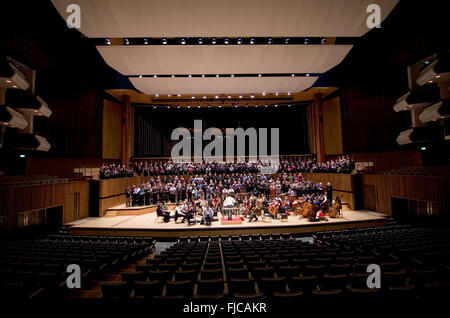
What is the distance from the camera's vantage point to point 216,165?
14148 mm

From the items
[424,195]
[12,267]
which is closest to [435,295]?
[12,267]

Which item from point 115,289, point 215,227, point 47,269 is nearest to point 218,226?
point 215,227

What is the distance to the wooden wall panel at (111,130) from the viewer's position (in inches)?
570

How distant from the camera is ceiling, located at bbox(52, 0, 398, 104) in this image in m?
8.43

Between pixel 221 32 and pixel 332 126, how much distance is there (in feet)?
34.6

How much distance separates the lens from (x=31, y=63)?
31.6 ft

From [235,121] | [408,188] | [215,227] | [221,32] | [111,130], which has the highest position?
[221,32]

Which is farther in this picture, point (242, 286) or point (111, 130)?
point (111, 130)

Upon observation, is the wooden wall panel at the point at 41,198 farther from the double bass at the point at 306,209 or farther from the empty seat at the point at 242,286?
the double bass at the point at 306,209

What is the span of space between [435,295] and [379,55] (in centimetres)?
1331

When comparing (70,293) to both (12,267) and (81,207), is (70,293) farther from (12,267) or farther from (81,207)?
(81,207)

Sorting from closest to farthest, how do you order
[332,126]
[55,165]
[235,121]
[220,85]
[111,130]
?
[55,165] < [220,85] < [111,130] < [332,126] < [235,121]

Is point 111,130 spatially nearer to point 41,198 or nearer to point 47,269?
point 41,198

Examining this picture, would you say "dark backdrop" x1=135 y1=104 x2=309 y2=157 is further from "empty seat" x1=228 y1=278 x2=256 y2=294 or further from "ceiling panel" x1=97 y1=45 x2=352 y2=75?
"empty seat" x1=228 y1=278 x2=256 y2=294
